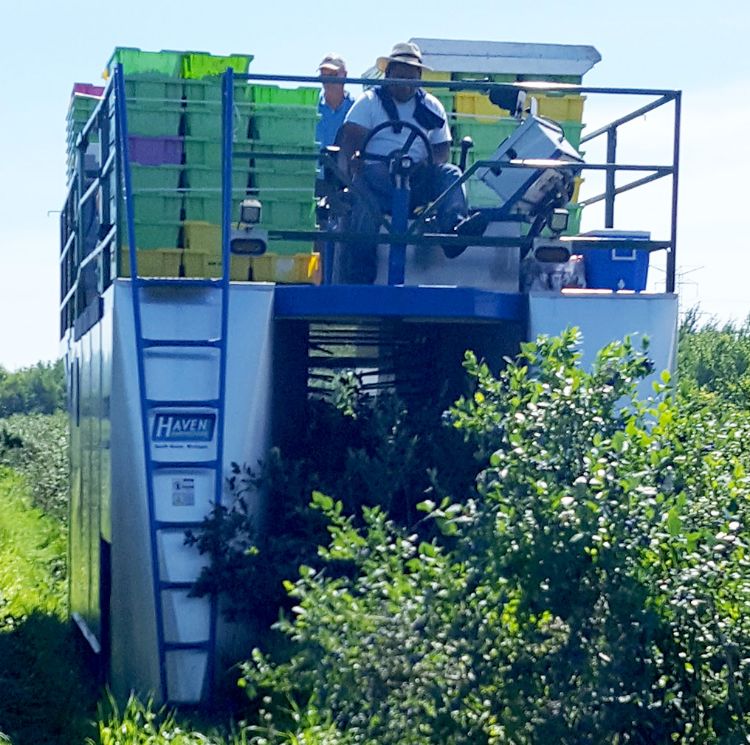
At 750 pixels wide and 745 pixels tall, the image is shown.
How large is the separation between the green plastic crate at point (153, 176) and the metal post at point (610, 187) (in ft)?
9.23

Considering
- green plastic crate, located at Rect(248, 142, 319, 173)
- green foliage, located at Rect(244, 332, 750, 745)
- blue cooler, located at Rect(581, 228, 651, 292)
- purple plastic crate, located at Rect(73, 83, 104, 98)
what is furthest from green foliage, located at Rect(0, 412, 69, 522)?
green foliage, located at Rect(244, 332, 750, 745)

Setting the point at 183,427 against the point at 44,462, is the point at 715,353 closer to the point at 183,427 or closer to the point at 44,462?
the point at 44,462

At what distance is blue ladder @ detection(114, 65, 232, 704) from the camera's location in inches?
314

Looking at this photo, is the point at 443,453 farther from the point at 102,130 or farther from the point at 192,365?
the point at 102,130

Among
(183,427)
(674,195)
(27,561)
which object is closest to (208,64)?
(183,427)

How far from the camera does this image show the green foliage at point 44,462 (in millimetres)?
24766

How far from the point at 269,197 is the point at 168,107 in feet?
2.25

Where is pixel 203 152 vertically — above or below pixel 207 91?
below

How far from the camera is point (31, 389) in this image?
2712 inches

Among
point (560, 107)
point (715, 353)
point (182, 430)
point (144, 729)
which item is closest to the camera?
point (144, 729)

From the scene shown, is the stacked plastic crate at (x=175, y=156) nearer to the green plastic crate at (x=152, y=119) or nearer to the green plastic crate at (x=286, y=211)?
the green plastic crate at (x=152, y=119)

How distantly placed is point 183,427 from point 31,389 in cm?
6219

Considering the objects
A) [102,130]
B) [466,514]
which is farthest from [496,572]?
[102,130]

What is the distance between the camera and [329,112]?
420 inches
